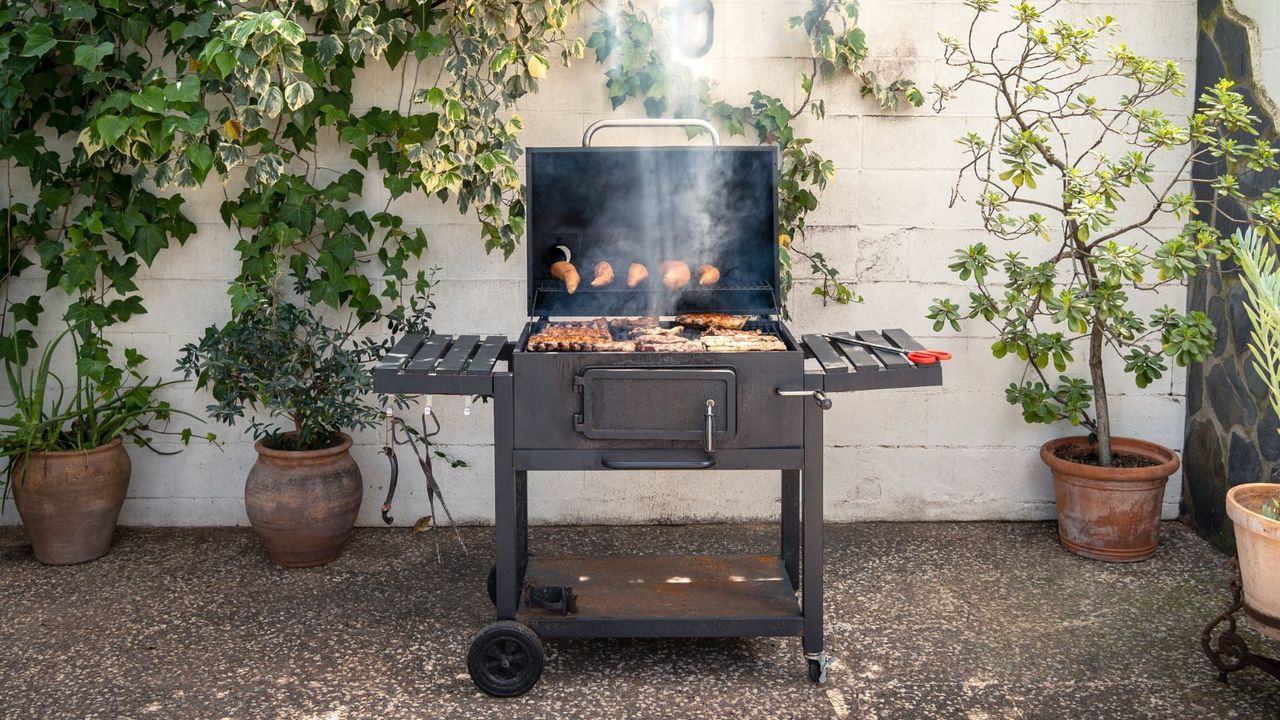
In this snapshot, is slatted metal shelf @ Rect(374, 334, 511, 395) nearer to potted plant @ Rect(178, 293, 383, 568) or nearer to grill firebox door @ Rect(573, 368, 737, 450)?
grill firebox door @ Rect(573, 368, 737, 450)

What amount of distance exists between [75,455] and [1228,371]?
379cm

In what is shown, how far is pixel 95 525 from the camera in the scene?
3.82 m

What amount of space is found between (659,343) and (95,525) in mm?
2081

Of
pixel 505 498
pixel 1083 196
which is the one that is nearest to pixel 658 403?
pixel 505 498

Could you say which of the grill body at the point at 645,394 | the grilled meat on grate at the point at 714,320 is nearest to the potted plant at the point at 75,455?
the grill body at the point at 645,394

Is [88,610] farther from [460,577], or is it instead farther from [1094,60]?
[1094,60]

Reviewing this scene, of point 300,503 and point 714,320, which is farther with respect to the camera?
point 300,503

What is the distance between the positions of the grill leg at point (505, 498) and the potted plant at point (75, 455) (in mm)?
1658

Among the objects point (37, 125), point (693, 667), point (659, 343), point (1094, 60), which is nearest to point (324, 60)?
point (37, 125)

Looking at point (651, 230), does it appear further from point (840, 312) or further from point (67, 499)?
point (67, 499)

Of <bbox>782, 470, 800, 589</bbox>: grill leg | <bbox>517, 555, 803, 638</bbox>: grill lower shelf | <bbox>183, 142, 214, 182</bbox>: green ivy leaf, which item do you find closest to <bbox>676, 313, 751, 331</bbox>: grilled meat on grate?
<bbox>782, 470, 800, 589</bbox>: grill leg

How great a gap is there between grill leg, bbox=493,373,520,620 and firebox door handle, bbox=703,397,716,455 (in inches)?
18.6

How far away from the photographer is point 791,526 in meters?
3.40

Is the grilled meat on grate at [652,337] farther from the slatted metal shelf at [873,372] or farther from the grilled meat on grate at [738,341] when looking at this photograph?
the slatted metal shelf at [873,372]
